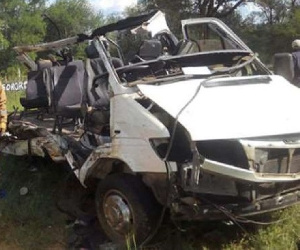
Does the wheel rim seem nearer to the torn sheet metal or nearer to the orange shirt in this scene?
the torn sheet metal

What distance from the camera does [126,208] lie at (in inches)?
180

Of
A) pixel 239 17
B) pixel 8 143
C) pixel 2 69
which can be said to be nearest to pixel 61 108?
pixel 8 143

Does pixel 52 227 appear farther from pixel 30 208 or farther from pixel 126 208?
pixel 126 208

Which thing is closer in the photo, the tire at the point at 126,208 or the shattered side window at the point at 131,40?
the tire at the point at 126,208

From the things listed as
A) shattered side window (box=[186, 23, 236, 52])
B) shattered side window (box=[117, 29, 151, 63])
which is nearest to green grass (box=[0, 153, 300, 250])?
shattered side window (box=[117, 29, 151, 63])

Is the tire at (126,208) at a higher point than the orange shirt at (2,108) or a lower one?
lower

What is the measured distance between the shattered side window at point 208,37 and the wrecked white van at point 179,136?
2cm

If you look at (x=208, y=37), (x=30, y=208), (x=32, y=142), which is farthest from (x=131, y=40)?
(x=30, y=208)

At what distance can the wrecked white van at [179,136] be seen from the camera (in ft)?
13.1

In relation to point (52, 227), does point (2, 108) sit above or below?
above

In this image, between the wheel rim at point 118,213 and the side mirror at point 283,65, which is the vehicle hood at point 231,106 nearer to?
the side mirror at point 283,65

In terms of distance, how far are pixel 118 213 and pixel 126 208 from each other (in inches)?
4.8

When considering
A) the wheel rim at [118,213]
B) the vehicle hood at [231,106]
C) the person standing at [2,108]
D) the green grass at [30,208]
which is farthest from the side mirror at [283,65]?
the person standing at [2,108]

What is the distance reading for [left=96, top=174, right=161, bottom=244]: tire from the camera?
4434mm
